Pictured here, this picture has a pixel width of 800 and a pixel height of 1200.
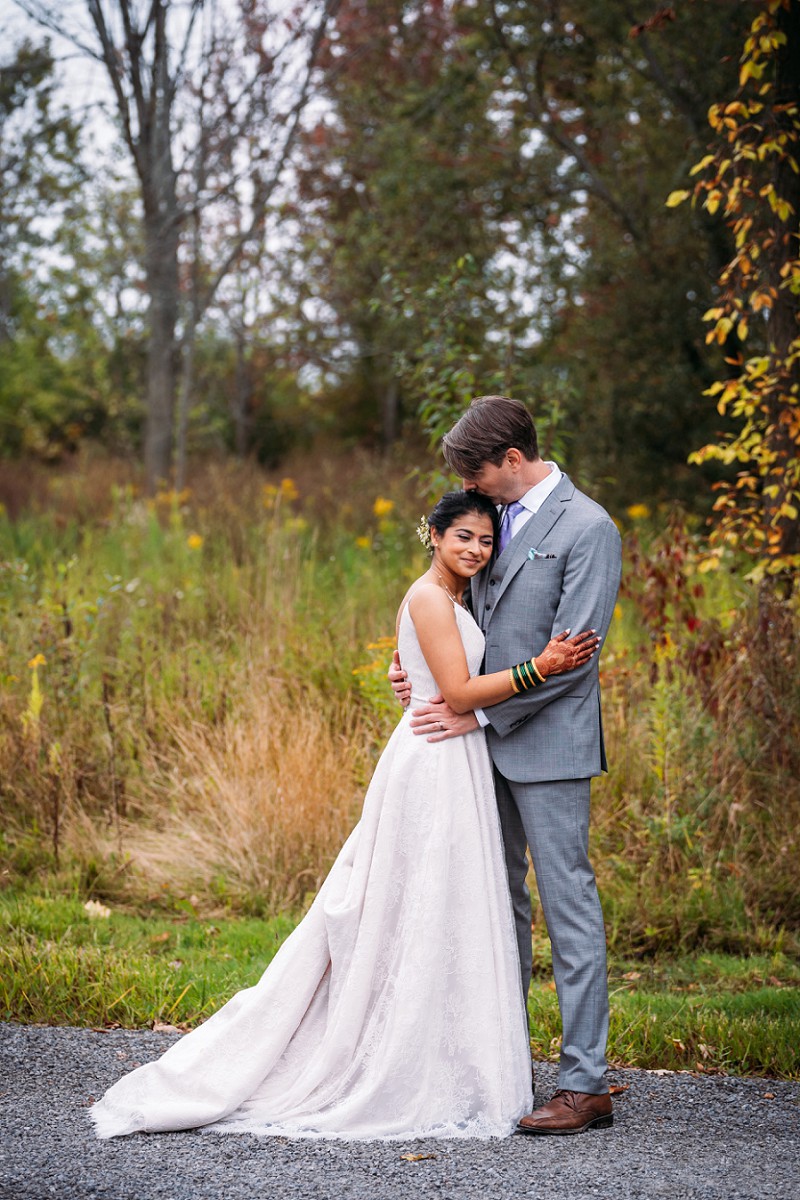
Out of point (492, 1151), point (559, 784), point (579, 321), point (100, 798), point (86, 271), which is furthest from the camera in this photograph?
point (86, 271)

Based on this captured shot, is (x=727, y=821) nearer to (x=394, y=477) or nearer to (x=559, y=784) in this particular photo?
(x=559, y=784)

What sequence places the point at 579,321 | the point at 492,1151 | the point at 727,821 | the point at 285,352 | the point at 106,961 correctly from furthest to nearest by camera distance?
1. the point at 285,352
2. the point at 579,321
3. the point at 727,821
4. the point at 106,961
5. the point at 492,1151

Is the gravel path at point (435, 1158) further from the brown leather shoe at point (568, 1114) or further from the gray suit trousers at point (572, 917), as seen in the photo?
the gray suit trousers at point (572, 917)

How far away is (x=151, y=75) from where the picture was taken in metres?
12.5

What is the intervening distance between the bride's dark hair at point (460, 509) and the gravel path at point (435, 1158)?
183cm

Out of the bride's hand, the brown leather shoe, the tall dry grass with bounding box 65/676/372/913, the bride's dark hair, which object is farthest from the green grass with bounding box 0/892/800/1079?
the bride's dark hair

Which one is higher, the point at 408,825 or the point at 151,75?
the point at 151,75

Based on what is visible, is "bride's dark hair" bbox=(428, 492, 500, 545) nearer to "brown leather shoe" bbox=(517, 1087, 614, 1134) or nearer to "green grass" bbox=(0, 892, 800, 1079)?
"brown leather shoe" bbox=(517, 1087, 614, 1134)

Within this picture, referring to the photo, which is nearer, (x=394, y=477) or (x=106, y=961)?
(x=106, y=961)

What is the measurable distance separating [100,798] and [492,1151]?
3.81 metres

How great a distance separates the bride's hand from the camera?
3477 mm

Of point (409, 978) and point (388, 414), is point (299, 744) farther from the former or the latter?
point (388, 414)

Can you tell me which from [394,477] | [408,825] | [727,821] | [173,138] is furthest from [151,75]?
[408,825]

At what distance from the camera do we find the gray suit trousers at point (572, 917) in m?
3.52
